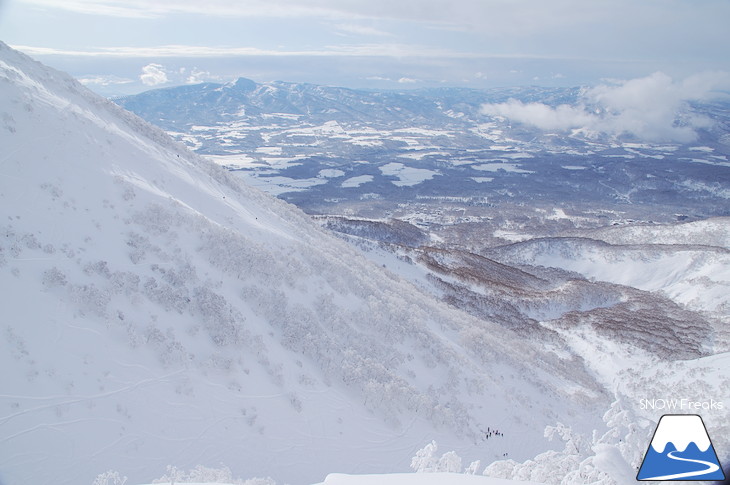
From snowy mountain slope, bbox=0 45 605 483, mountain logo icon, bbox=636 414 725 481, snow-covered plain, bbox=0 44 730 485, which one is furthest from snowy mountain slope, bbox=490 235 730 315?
mountain logo icon, bbox=636 414 725 481

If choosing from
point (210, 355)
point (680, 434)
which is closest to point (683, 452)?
point (680, 434)

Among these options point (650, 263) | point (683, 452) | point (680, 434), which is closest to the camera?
point (683, 452)

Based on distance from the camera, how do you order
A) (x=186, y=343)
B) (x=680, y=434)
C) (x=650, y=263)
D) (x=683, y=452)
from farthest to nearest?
1. (x=650, y=263)
2. (x=186, y=343)
3. (x=680, y=434)
4. (x=683, y=452)

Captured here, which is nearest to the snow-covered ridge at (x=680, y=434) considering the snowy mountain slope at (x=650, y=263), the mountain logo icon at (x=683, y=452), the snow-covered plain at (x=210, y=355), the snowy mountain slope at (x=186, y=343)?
the mountain logo icon at (x=683, y=452)

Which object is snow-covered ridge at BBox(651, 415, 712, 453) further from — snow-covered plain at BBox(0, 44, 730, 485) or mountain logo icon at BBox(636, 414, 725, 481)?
snow-covered plain at BBox(0, 44, 730, 485)

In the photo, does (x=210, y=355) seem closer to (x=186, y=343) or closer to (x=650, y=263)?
(x=186, y=343)

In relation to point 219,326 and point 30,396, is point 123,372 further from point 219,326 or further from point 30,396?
point 219,326
